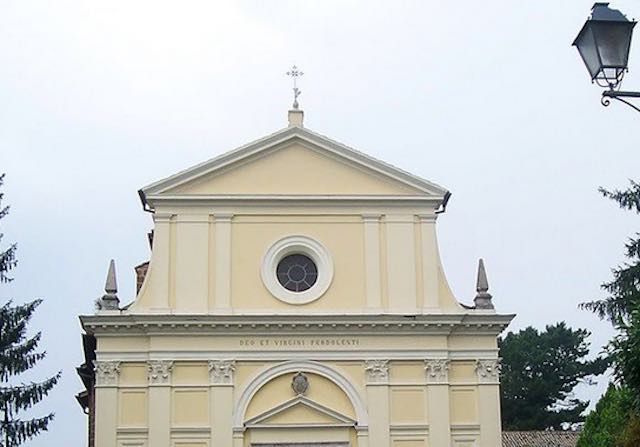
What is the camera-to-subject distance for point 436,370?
24297 millimetres

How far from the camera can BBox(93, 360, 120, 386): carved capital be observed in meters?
23.8

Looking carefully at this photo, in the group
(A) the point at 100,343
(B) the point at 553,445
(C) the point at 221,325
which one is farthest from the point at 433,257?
(B) the point at 553,445

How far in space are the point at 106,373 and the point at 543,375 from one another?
3081cm

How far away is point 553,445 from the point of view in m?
36.9

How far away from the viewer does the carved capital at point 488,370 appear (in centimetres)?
2447

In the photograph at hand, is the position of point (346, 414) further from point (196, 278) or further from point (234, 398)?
point (196, 278)

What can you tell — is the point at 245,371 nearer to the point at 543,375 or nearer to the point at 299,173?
the point at 299,173

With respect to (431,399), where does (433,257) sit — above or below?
above

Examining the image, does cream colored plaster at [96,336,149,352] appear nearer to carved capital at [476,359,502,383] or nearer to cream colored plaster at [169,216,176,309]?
cream colored plaster at [169,216,176,309]

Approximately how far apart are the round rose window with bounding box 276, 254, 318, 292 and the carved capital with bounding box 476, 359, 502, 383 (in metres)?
4.14

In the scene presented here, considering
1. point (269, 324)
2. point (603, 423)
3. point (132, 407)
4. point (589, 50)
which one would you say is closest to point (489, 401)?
point (603, 423)

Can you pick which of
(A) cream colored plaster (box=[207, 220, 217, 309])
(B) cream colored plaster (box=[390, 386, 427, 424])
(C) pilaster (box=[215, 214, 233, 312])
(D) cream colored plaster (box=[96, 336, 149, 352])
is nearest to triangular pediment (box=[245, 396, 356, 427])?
(B) cream colored plaster (box=[390, 386, 427, 424])

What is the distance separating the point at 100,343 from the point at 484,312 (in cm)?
847

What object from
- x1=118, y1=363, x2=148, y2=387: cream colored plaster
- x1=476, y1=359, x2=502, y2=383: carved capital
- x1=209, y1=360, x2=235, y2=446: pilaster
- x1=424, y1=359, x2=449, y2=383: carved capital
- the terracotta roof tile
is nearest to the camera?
x1=209, y1=360, x2=235, y2=446: pilaster
